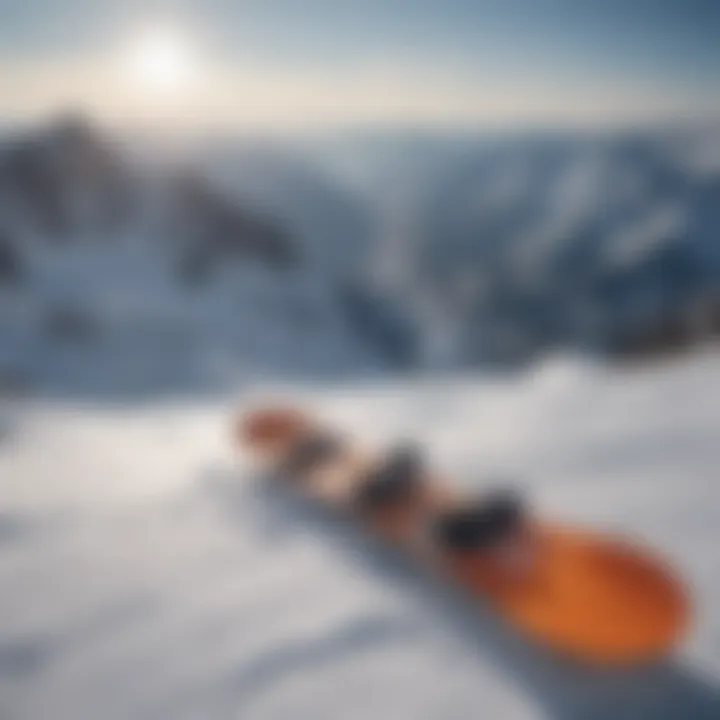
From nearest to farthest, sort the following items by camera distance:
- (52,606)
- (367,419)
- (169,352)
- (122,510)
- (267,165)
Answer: (52,606) < (122,510) < (367,419) < (169,352) < (267,165)

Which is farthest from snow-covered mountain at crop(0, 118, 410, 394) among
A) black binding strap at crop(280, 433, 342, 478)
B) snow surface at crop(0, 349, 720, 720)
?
black binding strap at crop(280, 433, 342, 478)

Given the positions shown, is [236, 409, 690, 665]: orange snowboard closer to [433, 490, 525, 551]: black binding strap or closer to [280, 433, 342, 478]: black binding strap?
[433, 490, 525, 551]: black binding strap

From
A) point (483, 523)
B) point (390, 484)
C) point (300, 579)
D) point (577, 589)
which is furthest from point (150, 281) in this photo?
point (577, 589)

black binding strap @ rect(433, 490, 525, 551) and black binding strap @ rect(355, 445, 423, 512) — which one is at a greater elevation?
black binding strap @ rect(355, 445, 423, 512)

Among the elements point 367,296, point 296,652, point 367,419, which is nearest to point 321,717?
point 296,652

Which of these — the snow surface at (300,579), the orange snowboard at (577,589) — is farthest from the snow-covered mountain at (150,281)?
the orange snowboard at (577,589)

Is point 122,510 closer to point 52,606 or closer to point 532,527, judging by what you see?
point 52,606

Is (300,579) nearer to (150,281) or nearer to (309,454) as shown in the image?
(309,454)
